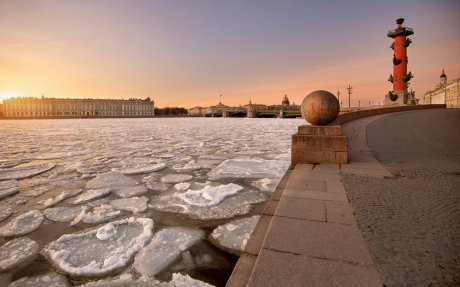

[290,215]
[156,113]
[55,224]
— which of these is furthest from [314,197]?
[156,113]

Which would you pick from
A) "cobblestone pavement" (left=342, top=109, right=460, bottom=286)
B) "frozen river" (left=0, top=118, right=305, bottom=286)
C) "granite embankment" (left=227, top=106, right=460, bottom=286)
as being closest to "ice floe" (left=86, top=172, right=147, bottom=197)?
"frozen river" (left=0, top=118, right=305, bottom=286)

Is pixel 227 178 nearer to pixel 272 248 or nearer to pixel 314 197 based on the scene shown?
pixel 314 197

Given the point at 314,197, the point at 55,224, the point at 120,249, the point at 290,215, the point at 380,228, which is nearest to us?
the point at 380,228

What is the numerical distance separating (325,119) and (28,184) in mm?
6211

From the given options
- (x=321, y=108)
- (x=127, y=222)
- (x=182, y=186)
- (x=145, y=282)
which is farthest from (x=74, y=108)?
(x=145, y=282)

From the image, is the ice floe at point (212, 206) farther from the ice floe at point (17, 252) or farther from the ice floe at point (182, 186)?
the ice floe at point (17, 252)

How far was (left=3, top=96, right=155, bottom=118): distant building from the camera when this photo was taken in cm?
13050

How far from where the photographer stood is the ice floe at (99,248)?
2.33 metres

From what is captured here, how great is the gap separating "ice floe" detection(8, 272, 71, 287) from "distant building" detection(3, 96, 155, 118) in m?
145

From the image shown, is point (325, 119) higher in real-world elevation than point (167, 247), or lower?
higher

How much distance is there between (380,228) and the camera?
2.20 meters

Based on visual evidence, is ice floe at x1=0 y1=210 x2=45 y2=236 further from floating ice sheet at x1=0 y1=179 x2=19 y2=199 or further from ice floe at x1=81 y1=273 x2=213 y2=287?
ice floe at x1=81 y1=273 x2=213 y2=287

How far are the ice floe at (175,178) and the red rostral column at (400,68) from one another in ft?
132

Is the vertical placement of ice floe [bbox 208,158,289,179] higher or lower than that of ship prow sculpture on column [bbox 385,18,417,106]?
lower
